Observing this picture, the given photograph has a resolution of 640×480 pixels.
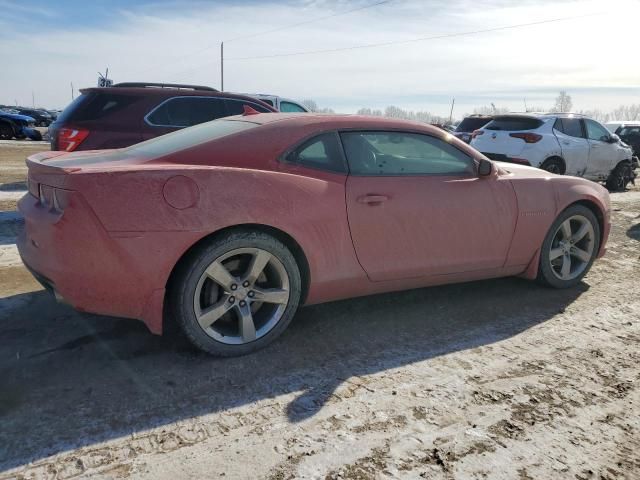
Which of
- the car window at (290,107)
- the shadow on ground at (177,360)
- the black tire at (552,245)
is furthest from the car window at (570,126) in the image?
the shadow on ground at (177,360)

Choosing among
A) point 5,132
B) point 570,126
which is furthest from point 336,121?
point 5,132

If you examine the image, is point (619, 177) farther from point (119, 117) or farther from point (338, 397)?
point (338, 397)

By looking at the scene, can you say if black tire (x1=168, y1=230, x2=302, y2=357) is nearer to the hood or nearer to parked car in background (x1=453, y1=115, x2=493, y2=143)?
the hood

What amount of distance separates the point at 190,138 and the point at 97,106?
3.77m

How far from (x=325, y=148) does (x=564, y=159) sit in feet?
26.4

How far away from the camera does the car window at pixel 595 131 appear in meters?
10.4

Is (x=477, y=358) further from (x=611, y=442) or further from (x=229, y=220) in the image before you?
(x=229, y=220)

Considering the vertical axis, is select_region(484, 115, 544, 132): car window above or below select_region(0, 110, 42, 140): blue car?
above

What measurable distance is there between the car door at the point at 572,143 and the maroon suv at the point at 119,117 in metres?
7.00

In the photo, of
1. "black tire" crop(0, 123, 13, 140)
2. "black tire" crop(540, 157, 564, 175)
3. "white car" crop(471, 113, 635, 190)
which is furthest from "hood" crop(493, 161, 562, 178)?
"black tire" crop(0, 123, 13, 140)

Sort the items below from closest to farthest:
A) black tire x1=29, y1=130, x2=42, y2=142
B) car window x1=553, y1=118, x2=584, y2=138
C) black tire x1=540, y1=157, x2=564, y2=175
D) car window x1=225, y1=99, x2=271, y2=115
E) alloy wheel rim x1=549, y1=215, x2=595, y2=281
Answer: alloy wheel rim x1=549, y1=215, x2=595, y2=281 → car window x1=225, y1=99, x2=271, y2=115 → black tire x1=540, y1=157, x2=564, y2=175 → car window x1=553, y1=118, x2=584, y2=138 → black tire x1=29, y1=130, x2=42, y2=142

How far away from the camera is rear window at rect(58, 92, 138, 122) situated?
20.7 feet

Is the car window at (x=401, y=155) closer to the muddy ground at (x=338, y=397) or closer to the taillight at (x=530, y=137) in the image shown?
the muddy ground at (x=338, y=397)

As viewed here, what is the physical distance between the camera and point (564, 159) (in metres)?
9.76
